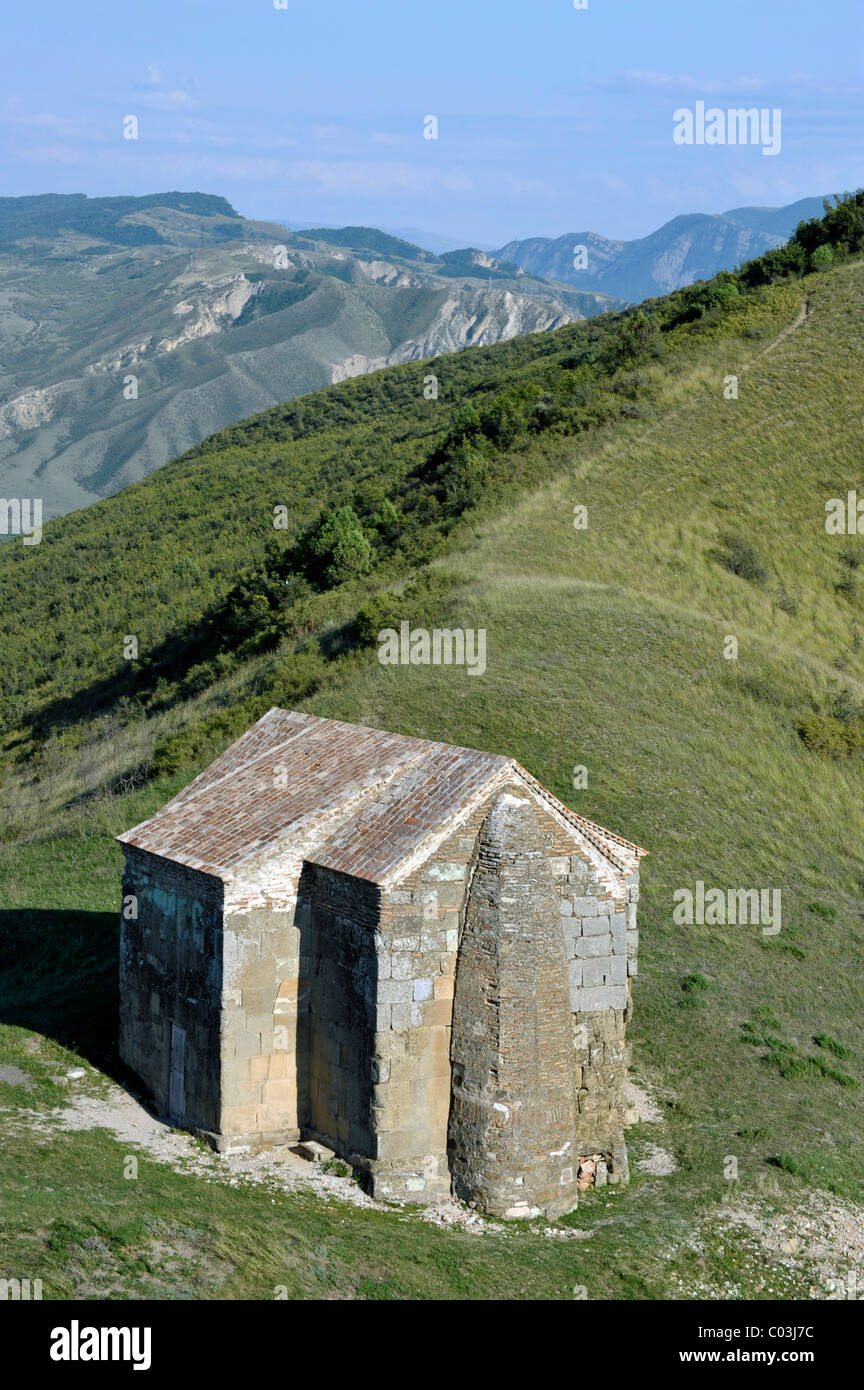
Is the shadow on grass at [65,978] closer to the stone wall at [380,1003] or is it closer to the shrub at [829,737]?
the stone wall at [380,1003]

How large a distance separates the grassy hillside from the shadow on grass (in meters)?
0.09

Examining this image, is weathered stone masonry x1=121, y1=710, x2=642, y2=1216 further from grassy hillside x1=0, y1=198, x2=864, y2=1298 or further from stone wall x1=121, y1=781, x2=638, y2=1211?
grassy hillside x1=0, y1=198, x2=864, y2=1298

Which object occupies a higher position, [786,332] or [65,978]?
[786,332]

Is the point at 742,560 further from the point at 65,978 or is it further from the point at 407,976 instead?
the point at 407,976

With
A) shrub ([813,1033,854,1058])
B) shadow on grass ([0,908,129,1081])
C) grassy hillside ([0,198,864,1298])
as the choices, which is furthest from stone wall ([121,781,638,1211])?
shrub ([813,1033,854,1058])

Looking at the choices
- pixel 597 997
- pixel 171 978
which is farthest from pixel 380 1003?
pixel 171 978

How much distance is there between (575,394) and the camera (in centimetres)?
5119

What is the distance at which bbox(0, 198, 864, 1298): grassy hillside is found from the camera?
13734mm

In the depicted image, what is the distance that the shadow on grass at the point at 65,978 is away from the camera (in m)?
18.9

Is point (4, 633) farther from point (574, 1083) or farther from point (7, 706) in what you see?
point (574, 1083)

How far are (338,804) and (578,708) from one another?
15.4 m

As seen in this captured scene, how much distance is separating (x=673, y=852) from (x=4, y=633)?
3781 cm

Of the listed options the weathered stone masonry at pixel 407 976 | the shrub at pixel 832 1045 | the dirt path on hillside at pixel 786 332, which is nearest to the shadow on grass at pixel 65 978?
the weathered stone masonry at pixel 407 976

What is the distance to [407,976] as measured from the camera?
1447 cm
